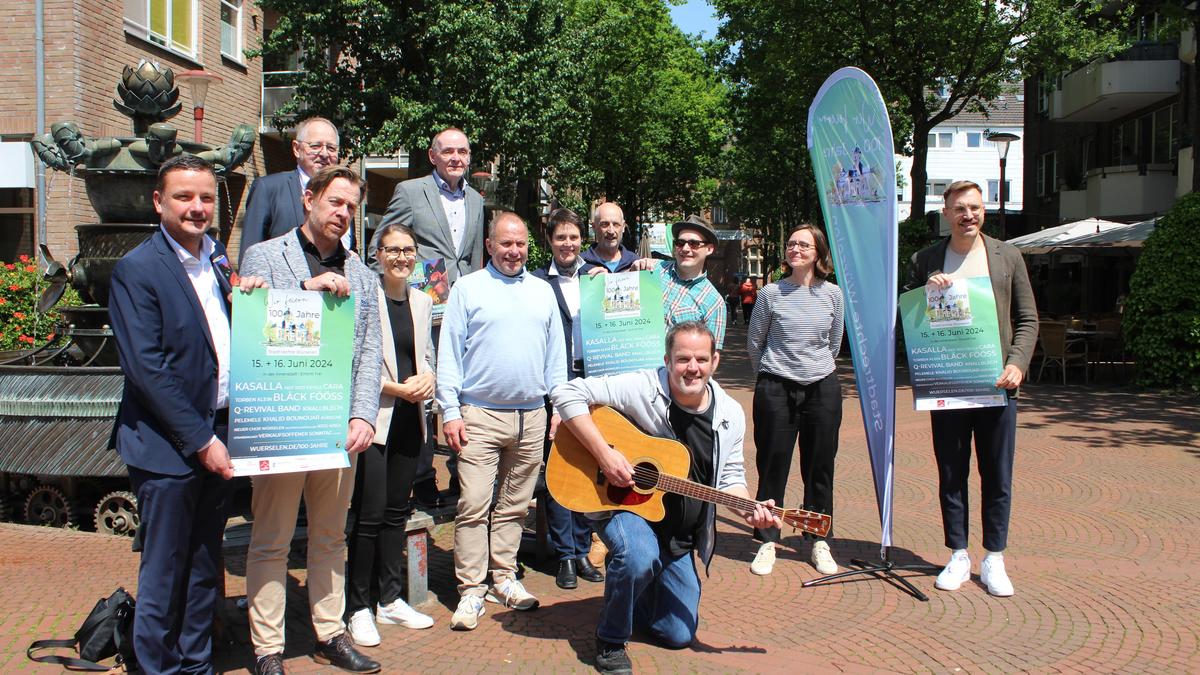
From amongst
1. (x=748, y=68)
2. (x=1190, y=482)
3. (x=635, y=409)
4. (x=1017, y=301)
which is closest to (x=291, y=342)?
(x=635, y=409)

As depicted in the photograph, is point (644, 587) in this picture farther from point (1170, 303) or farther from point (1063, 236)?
point (1063, 236)

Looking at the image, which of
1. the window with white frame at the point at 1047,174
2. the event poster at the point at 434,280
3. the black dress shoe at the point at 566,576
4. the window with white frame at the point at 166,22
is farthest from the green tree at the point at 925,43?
the black dress shoe at the point at 566,576

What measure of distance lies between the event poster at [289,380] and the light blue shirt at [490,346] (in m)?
0.97

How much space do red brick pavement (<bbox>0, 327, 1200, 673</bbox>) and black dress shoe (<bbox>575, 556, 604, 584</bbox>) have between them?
0.12 m

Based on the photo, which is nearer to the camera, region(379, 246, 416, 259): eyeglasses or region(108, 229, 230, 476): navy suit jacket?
region(108, 229, 230, 476): navy suit jacket

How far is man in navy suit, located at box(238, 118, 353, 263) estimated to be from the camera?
4949 mm

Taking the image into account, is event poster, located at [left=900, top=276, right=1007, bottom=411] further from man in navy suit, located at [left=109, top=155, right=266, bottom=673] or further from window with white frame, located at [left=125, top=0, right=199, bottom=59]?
window with white frame, located at [left=125, top=0, right=199, bottom=59]

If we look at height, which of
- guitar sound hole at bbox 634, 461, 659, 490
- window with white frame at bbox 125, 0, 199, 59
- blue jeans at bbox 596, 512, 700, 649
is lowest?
blue jeans at bbox 596, 512, 700, 649

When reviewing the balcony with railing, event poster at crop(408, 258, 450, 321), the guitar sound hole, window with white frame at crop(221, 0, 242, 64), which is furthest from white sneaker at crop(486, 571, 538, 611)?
the balcony with railing

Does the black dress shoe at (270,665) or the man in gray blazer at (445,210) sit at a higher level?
the man in gray blazer at (445,210)

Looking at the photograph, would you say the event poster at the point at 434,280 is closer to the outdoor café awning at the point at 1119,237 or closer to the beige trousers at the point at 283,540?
the beige trousers at the point at 283,540

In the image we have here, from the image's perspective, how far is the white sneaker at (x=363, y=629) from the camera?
4.48 metres

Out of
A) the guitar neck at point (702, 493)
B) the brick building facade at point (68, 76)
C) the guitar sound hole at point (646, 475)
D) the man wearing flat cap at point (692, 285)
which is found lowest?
the guitar neck at point (702, 493)

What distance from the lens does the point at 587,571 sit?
18.5 feet
